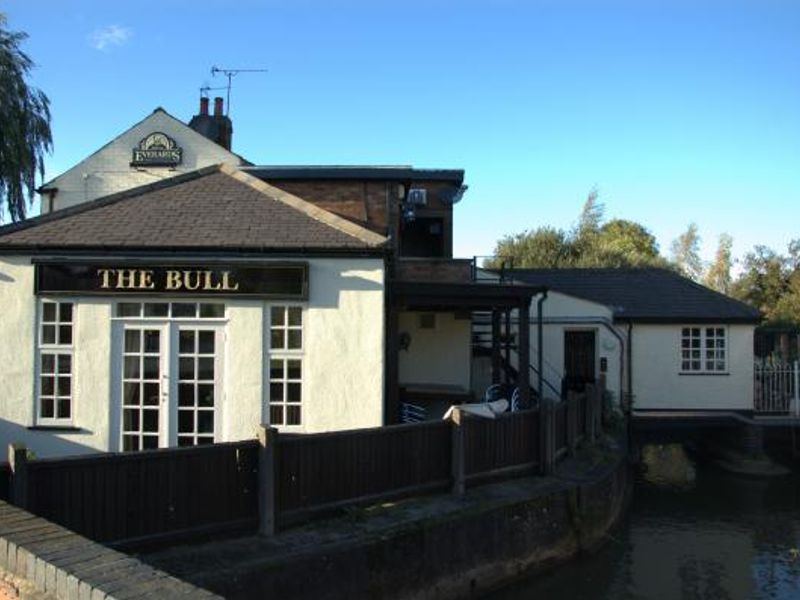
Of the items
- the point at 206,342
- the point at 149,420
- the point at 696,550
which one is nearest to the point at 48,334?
the point at 149,420

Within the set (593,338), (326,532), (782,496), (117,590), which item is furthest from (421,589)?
(593,338)

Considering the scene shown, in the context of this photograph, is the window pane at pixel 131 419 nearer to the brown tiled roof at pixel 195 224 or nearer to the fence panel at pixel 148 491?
the brown tiled roof at pixel 195 224

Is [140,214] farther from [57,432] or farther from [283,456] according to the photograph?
[283,456]

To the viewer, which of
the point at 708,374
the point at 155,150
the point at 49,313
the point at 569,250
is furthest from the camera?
the point at 569,250

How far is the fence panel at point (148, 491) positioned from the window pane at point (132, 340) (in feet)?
15.7

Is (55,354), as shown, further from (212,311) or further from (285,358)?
(285,358)

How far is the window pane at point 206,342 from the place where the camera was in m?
12.0

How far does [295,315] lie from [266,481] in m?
4.40

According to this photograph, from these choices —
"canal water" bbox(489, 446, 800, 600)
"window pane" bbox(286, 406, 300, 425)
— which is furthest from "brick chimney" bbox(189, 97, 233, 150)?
"canal water" bbox(489, 446, 800, 600)

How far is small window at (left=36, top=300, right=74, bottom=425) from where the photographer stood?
39.4 feet

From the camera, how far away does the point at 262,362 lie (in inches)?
469

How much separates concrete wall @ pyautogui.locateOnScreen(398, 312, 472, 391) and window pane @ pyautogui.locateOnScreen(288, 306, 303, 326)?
7.02 m

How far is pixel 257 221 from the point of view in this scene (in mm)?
12781

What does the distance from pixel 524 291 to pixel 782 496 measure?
7.35 metres
